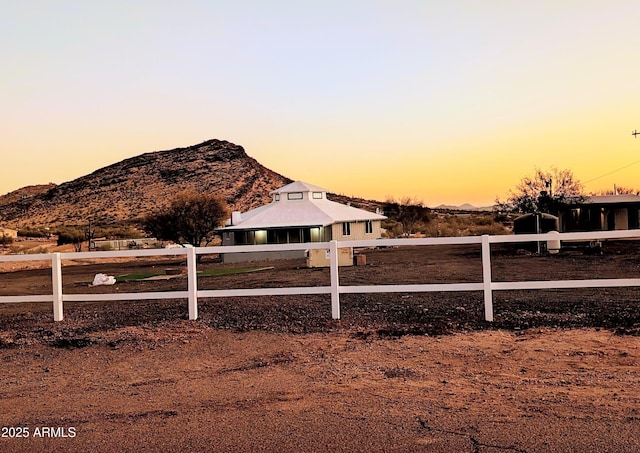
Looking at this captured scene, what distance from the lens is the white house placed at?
48.3m

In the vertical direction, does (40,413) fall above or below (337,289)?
below

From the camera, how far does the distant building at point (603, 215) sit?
45531 millimetres

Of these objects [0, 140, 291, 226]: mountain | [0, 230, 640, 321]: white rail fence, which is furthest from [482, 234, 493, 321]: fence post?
[0, 140, 291, 226]: mountain

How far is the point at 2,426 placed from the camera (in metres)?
6.22

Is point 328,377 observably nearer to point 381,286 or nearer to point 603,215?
point 381,286

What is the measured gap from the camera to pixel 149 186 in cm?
13425

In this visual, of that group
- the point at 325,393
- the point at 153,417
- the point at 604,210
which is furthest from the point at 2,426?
the point at 604,210

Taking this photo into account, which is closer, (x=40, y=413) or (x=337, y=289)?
(x=40, y=413)

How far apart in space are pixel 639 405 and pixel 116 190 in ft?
448

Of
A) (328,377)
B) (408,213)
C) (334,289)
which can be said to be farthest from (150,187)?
(328,377)

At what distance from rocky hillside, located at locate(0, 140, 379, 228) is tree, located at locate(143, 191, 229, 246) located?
64.8 meters

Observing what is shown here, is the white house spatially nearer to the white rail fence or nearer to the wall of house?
the wall of house

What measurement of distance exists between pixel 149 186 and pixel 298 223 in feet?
303

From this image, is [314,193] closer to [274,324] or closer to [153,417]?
[274,324]
